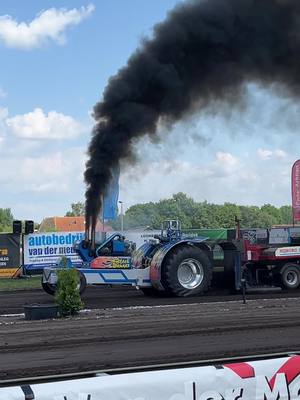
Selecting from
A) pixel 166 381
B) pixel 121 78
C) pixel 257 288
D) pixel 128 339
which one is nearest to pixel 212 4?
pixel 121 78

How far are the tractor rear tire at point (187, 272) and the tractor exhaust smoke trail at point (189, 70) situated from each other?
227 centimetres

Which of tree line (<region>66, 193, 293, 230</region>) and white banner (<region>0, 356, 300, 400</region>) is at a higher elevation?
tree line (<region>66, 193, 293, 230</region>)

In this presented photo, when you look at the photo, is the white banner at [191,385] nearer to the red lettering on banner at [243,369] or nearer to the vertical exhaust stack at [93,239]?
the red lettering on banner at [243,369]

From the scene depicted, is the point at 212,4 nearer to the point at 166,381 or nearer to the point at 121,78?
the point at 121,78

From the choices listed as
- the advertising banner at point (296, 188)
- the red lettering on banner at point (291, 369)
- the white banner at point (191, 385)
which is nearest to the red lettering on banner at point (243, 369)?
the white banner at point (191, 385)

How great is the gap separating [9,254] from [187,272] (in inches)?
453

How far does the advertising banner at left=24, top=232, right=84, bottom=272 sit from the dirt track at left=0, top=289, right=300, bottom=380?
12.5m

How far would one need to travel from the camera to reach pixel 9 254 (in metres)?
24.9

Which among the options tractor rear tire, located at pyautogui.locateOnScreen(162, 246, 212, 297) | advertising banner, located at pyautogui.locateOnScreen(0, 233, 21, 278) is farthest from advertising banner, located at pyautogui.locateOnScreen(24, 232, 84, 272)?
tractor rear tire, located at pyautogui.locateOnScreen(162, 246, 212, 297)

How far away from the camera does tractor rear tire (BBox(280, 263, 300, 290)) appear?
56.6 ft

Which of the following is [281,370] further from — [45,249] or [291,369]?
[45,249]

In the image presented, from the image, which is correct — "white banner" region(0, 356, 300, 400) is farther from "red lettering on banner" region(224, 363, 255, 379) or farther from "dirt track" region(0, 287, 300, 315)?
"dirt track" region(0, 287, 300, 315)

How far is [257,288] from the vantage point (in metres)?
→ 16.5

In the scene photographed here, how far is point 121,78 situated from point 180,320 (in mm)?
8187
